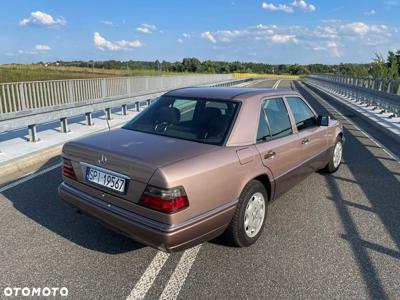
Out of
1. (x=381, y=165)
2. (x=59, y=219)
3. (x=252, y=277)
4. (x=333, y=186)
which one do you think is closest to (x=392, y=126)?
(x=381, y=165)

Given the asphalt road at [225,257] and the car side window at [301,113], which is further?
the car side window at [301,113]

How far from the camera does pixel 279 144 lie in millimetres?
4020

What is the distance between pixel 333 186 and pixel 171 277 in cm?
352

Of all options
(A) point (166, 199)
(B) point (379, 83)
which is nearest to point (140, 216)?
(A) point (166, 199)

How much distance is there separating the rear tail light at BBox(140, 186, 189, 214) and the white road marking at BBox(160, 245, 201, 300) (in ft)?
2.27

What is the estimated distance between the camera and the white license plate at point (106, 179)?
3.06 metres

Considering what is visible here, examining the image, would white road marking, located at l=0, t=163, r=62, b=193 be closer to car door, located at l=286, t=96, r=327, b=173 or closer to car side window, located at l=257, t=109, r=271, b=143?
car side window, located at l=257, t=109, r=271, b=143

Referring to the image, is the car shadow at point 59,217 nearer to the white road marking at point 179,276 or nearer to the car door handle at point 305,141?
the white road marking at point 179,276

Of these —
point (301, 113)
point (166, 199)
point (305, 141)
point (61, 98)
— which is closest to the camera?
point (166, 199)

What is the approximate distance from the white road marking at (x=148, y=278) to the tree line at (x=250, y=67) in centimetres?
2140

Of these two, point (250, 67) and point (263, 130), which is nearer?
point (263, 130)

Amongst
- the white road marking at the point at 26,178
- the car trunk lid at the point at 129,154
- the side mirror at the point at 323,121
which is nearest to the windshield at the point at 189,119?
the car trunk lid at the point at 129,154

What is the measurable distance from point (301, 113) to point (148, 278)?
10.6 feet

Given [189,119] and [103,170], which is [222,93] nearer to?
[189,119]
